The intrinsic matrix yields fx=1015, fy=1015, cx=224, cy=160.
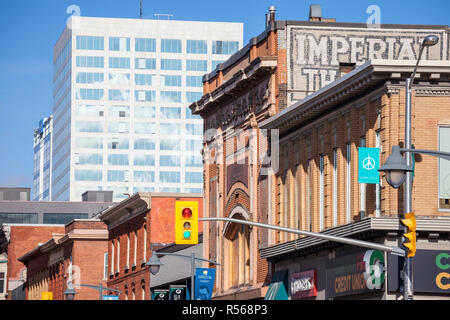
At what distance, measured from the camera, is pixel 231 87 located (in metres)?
55.0

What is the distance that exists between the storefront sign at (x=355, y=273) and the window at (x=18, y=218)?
126 m

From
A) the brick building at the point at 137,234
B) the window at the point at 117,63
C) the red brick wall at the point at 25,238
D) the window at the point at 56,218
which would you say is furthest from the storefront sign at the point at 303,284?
the window at the point at 117,63

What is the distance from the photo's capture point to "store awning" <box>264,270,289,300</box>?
45188mm

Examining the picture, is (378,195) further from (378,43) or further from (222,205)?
(222,205)

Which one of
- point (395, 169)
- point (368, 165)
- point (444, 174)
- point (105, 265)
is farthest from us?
point (105, 265)

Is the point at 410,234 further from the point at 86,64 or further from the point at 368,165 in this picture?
the point at 86,64

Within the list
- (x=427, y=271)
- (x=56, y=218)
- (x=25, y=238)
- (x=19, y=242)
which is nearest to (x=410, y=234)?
(x=427, y=271)

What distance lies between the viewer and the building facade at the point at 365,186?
115 feet

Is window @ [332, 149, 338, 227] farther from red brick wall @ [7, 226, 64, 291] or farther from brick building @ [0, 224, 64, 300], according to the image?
red brick wall @ [7, 226, 64, 291]

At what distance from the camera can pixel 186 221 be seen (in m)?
33.8

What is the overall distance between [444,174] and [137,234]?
4186 cm

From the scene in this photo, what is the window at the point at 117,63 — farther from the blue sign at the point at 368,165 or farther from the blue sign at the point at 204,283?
the blue sign at the point at 368,165

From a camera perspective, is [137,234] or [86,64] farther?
[86,64]

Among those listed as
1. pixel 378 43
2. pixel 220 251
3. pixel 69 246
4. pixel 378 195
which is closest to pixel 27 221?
pixel 69 246
